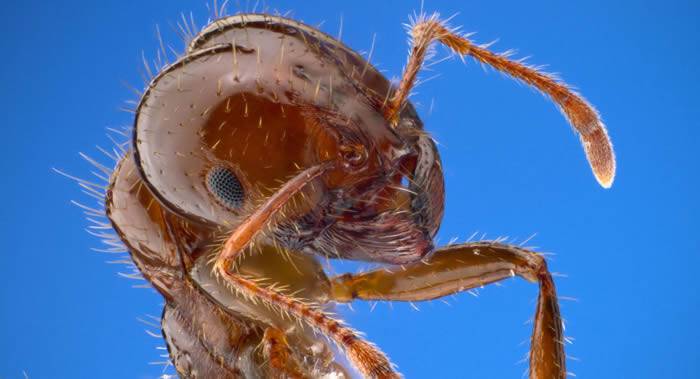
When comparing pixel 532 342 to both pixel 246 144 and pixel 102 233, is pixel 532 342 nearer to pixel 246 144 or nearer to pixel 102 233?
pixel 246 144

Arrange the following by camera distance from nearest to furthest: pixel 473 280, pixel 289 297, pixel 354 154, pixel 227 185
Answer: pixel 289 297
pixel 354 154
pixel 227 185
pixel 473 280

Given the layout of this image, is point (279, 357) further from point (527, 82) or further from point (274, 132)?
point (527, 82)

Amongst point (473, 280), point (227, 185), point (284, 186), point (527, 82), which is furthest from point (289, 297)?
point (527, 82)

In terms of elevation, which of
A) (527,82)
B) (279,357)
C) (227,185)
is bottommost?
(279,357)

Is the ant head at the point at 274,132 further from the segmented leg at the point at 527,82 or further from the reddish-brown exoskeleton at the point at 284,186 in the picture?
the segmented leg at the point at 527,82

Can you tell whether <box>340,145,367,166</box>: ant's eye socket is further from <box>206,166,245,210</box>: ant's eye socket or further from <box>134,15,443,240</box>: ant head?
<box>206,166,245,210</box>: ant's eye socket

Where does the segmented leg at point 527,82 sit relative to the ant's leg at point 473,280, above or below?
above

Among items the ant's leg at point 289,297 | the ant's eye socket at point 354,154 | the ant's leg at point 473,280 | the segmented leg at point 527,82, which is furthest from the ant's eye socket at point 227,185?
the ant's leg at point 473,280
